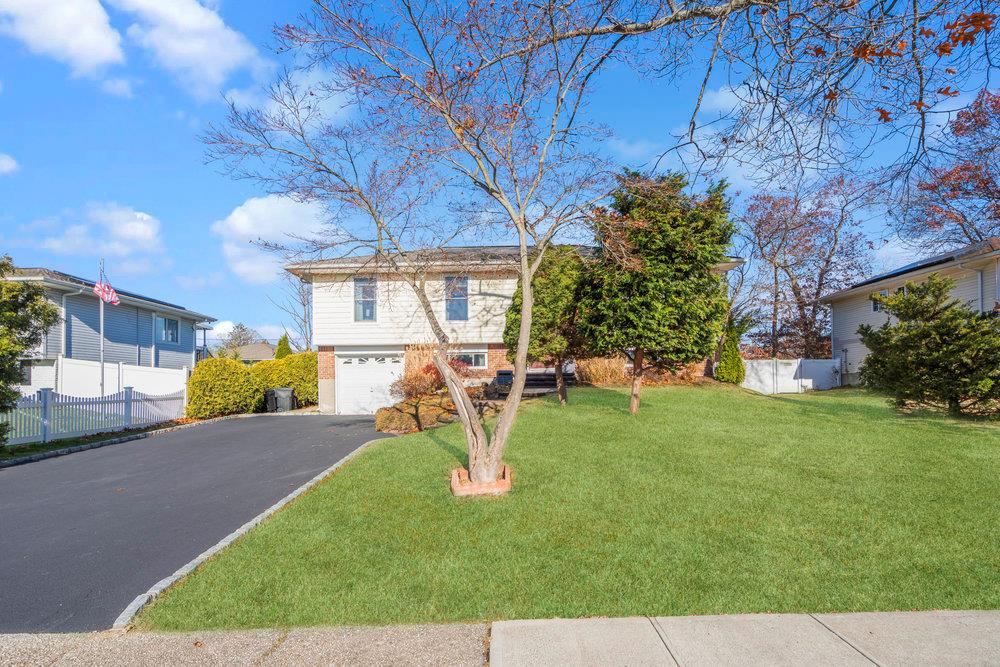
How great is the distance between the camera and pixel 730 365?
835 inches

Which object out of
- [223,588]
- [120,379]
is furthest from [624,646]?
[120,379]

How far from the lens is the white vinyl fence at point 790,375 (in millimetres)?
23156

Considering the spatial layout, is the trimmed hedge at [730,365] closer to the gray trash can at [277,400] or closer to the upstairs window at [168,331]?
the gray trash can at [277,400]

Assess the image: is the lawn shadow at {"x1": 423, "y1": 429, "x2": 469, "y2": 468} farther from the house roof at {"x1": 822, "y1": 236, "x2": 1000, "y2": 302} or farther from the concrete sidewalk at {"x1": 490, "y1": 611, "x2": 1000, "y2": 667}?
the house roof at {"x1": 822, "y1": 236, "x2": 1000, "y2": 302}

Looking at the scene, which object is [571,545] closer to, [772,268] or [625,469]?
[625,469]

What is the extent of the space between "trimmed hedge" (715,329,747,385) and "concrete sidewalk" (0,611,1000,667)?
18.0 meters

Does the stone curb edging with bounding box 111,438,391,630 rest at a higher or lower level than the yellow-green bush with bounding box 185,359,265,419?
lower

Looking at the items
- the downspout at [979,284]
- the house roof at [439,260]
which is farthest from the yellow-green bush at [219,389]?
the downspout at [979,284]

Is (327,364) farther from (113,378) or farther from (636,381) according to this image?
(636,381)

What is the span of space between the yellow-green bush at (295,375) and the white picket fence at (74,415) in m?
4.65

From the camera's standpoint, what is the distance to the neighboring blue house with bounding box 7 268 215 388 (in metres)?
20.5

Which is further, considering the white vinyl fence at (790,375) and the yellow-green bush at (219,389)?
the white vinyl fence at (790,375)

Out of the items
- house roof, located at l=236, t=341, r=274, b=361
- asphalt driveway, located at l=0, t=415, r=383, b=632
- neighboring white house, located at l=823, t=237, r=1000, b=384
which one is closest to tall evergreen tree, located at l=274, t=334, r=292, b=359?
asphalt driveway, located at l=0, t=415, r=383, b=632

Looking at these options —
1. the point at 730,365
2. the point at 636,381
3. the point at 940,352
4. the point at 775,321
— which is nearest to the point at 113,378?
the point at 636,381
